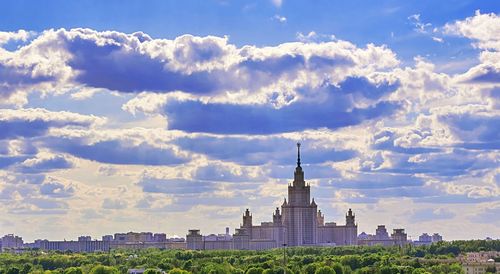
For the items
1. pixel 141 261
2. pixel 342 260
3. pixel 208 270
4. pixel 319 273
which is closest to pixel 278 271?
pixel 319 273

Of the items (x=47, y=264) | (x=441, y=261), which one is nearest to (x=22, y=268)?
(x=47, y=264)

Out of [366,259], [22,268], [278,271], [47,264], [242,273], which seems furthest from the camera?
[47,264]

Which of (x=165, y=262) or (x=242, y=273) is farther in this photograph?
(x=165, y=262)

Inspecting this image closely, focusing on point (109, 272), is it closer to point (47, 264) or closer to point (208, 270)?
point (208, 270)

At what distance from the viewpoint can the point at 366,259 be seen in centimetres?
18150

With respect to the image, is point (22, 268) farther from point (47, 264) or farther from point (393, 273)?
point (393, 273)

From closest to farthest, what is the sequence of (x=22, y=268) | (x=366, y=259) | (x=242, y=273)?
(x=242, y=273), (x=22, y=268), (x=366, y=259)

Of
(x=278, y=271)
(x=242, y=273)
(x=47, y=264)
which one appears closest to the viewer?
(x=278, y=271)

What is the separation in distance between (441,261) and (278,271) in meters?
54.0

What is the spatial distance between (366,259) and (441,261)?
11.7 meters

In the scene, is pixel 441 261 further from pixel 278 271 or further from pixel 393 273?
pixel 278 271

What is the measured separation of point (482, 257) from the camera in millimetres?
197875

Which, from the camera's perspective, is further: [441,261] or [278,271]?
[441,261]

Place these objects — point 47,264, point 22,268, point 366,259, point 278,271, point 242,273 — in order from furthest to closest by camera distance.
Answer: point 47,264 → point 366,259 → point 22,268 → point 242,273 → point 278,271
